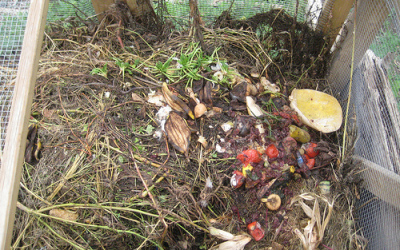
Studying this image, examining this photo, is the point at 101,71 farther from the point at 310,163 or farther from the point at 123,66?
the point at 310,163

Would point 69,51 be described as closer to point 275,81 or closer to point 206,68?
point 206,68

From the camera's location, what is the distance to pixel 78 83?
233cm

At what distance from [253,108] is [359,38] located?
40.9 inches

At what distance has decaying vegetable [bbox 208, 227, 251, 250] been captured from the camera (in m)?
1.89

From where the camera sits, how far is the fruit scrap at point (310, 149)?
86.9 inches

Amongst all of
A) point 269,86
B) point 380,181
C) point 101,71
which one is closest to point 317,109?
point 269,86

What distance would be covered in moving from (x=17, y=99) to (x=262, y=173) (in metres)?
1.64

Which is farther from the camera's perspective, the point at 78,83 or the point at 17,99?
the point at 78,83

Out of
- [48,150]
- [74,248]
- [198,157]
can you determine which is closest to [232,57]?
[198,157]

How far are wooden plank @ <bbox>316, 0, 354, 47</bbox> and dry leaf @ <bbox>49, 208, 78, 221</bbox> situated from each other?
2.60 metres

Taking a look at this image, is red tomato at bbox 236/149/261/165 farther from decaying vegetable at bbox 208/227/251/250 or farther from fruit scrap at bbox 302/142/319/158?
decaying vegetable at bbox 208/227/251/250

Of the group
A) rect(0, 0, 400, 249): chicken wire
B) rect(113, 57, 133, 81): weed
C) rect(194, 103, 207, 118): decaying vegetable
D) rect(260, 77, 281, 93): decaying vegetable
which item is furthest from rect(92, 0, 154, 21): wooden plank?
rect(260, 77, 281, 93): decaying vegetable

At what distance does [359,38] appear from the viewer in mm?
2232

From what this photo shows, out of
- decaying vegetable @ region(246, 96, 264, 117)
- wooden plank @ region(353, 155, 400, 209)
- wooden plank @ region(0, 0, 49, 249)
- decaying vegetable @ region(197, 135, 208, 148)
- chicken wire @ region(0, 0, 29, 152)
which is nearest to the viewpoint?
wooden plank @ region(0, 0, 49, 249)
